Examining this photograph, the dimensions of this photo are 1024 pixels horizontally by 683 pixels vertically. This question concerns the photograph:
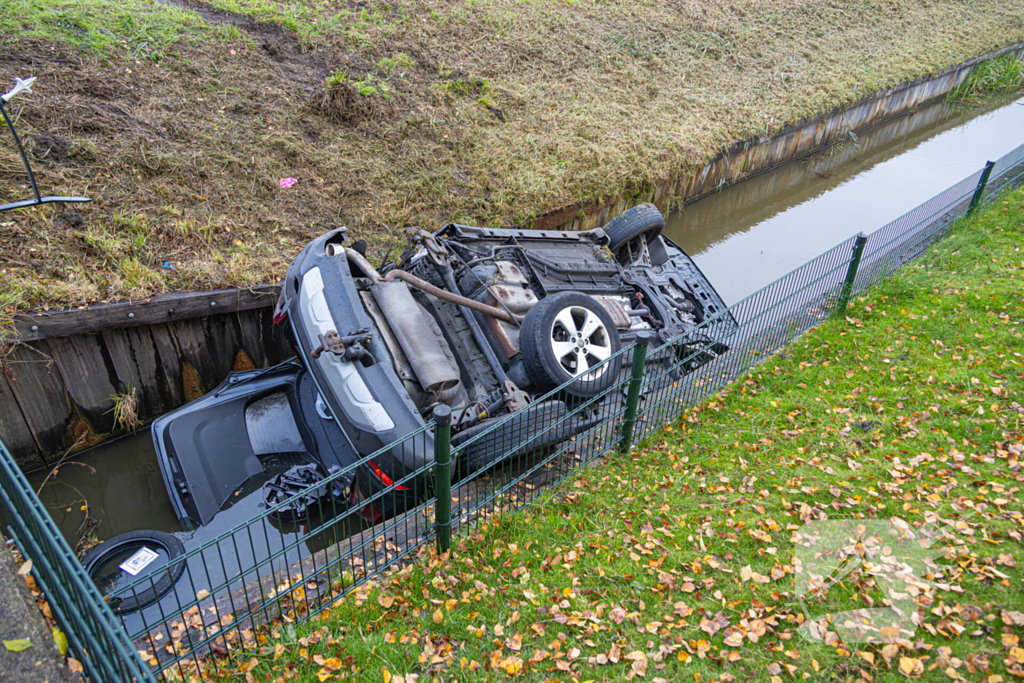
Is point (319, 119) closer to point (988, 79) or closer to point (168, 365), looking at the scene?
point (168, 365)

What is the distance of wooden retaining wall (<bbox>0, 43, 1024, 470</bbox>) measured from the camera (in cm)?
525

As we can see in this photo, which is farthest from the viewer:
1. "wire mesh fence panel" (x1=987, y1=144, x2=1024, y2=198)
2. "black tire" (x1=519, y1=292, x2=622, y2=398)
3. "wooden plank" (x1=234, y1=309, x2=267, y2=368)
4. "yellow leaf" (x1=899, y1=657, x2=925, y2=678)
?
"wire mesh fence panel" (x1=987, y1=144, x2=1024, y2=198)

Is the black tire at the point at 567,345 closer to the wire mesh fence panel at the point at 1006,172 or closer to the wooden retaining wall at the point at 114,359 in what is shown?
the wooden retaining wall at the point at 114,359

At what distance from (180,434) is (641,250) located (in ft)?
17.0

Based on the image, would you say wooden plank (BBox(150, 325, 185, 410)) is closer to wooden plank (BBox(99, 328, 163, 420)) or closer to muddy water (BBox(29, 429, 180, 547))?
wooden plank (BBox(99, 328, 163, 420))

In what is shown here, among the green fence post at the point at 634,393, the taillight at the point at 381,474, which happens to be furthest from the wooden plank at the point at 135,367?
the green fence post at the point at 634,393

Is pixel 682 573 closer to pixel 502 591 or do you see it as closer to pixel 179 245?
pixel 502 591

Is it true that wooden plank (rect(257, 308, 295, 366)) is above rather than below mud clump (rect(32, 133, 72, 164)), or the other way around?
below

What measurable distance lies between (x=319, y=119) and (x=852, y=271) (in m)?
7.38

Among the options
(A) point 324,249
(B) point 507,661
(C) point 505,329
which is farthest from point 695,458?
(A) point 324,249

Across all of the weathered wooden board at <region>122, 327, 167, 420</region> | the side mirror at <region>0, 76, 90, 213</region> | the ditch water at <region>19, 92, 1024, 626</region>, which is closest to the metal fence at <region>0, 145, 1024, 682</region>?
the ditch water at <region>19, 92, 1024, 626</region>

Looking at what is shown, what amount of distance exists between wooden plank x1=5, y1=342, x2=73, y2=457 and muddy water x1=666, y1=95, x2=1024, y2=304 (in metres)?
7.94

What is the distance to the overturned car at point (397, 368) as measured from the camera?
4.57 metres

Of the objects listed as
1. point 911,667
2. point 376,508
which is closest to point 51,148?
point 376,508
